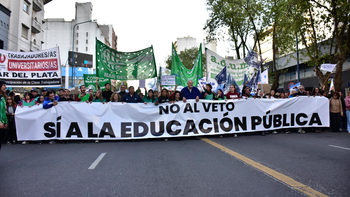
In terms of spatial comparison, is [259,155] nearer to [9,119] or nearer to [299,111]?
[299,111]

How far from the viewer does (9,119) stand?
27.9 feet

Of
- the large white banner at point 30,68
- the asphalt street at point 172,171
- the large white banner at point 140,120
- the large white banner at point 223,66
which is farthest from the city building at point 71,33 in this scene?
the asphalt street at point 172,171

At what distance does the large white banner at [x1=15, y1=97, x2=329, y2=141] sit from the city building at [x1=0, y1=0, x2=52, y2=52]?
18650mm

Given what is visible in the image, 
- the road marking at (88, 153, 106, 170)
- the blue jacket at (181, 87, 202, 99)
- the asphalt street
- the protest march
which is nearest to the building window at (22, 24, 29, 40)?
the protest march

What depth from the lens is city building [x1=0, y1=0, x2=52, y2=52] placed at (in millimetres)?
23359

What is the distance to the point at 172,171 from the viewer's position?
14.4 ft

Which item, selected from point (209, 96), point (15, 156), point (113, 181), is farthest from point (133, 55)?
point (113, 181)

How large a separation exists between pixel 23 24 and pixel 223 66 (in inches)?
907

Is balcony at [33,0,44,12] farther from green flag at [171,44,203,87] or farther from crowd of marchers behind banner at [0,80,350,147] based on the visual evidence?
green flag at [171,44,203,87]

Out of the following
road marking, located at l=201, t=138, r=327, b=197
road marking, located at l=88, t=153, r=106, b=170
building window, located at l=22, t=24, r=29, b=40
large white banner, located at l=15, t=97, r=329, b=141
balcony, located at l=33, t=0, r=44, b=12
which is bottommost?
road marking, located at l=88, t=153, r=106, b=170

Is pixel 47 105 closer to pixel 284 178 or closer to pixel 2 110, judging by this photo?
pixel 2 110

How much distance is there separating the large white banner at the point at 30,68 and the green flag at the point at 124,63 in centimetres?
174

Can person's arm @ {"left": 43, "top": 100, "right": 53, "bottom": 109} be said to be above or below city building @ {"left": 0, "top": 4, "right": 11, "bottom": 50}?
below

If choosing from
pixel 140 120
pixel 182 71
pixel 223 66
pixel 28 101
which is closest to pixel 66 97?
pixel 28 101
